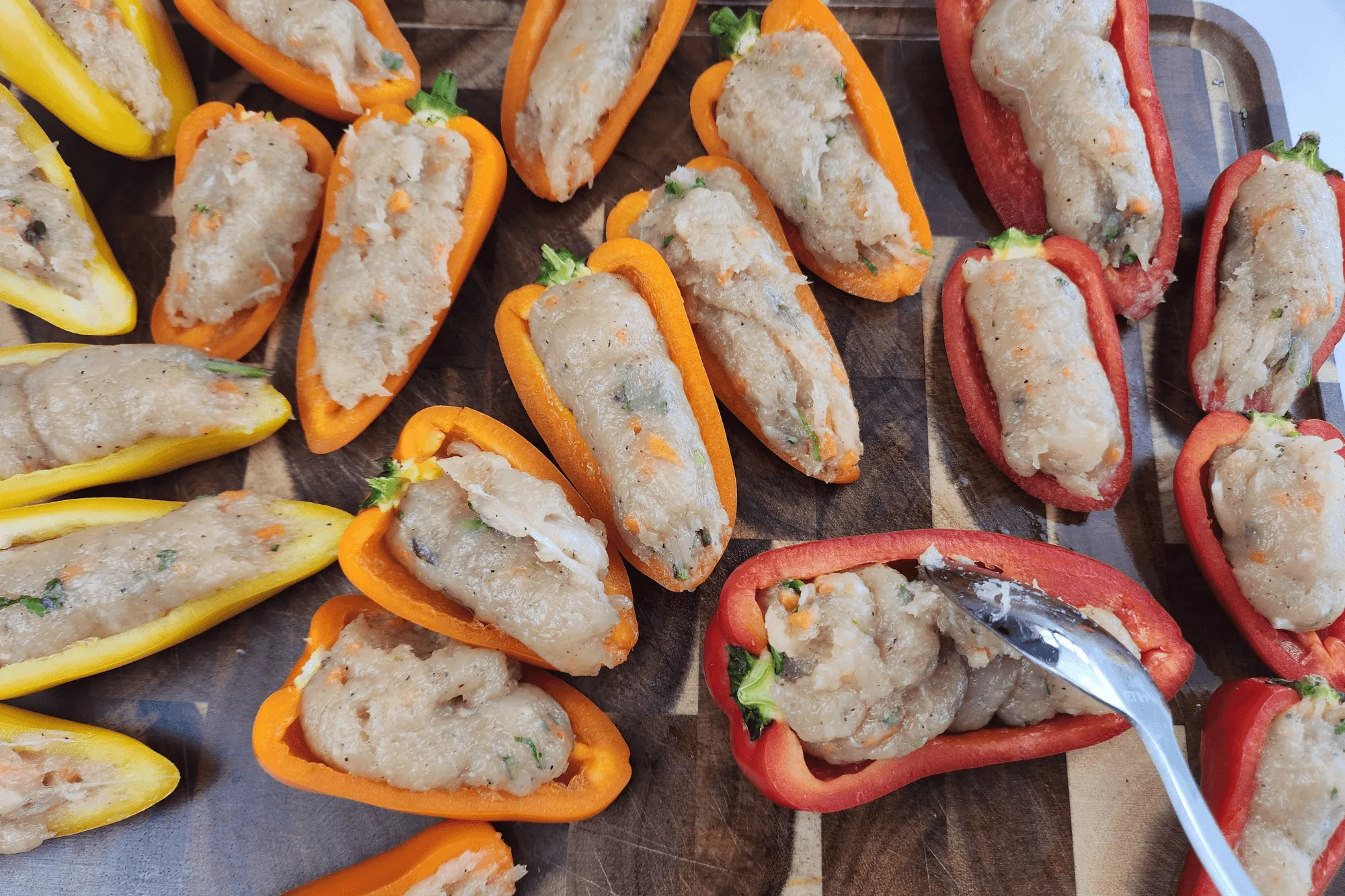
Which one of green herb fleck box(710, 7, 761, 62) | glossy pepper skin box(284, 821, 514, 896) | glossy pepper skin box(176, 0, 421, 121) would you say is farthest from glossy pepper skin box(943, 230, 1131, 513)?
glossy pepper skin box(176, 0, 421, 121)

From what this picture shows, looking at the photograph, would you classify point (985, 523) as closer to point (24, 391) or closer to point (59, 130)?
point (24, 391)

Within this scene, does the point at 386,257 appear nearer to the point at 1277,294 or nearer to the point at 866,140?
the point at 866,140

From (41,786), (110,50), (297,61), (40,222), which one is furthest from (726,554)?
(110,50)

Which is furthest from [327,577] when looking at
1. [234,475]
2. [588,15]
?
[588,15]

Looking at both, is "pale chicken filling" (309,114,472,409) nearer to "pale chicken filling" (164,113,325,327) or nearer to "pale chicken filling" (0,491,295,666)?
"pale chicken filling" (164,113,325,327)

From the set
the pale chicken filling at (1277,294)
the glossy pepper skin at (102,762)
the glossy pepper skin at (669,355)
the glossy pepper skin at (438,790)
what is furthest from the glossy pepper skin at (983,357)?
the glossy pepper skin at (102,762)

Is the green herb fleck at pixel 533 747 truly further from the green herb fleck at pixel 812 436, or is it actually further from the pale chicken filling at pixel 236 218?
the pale chicken filling at pixel 236 218
